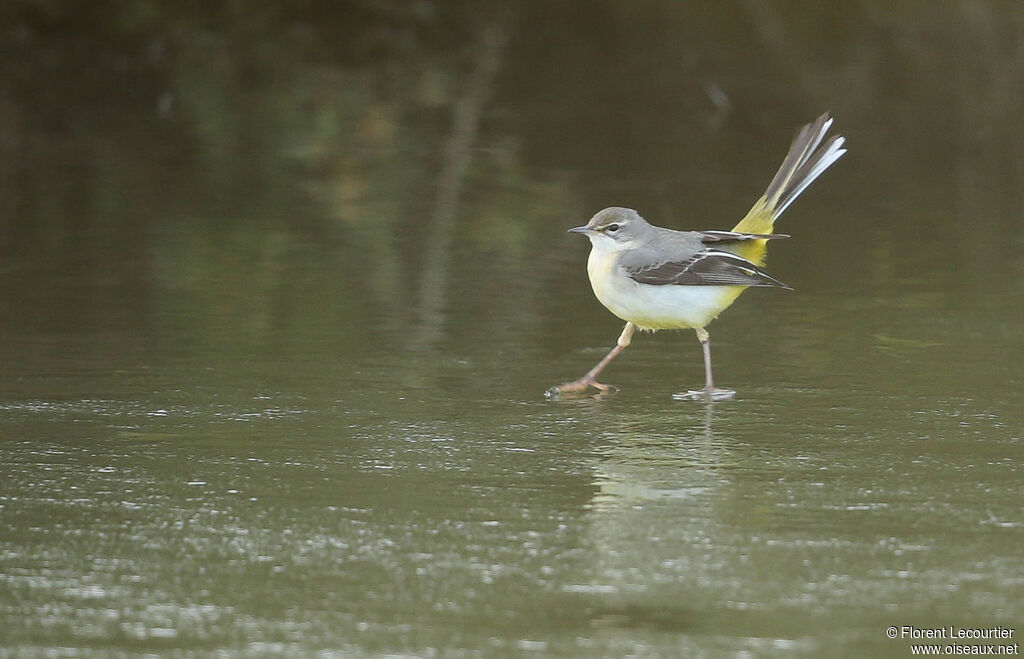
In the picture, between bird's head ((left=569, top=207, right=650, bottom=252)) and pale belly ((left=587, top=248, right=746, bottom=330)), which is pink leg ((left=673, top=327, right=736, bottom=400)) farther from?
bird's head ((left=569, top=207, right=650, bottom=252))

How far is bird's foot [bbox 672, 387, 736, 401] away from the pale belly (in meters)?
0.43

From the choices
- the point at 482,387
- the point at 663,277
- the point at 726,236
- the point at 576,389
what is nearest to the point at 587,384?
the point at 576,389

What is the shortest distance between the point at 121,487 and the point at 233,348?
2.17m

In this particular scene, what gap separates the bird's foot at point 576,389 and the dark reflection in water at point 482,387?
11 centimetres

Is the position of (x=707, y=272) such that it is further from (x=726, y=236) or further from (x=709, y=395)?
(x=709, y=395)

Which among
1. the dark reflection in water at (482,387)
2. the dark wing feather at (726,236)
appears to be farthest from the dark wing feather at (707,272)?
the dark reflection in water at (482,387)

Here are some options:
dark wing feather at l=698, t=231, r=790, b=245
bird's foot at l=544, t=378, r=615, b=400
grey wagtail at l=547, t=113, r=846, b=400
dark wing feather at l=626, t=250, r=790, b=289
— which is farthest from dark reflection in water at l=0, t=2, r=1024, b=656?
dark wing feather at l=698, t=231, r=790, b=245

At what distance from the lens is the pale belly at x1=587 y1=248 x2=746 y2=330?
685cm

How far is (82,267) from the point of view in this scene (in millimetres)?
9234

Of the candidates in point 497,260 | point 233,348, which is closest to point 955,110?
point 497,260

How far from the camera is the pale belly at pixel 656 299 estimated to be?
22.5 ft

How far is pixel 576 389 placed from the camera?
6.73 m

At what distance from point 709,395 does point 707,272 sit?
659 mm

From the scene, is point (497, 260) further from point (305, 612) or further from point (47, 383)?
point (305, 612)
